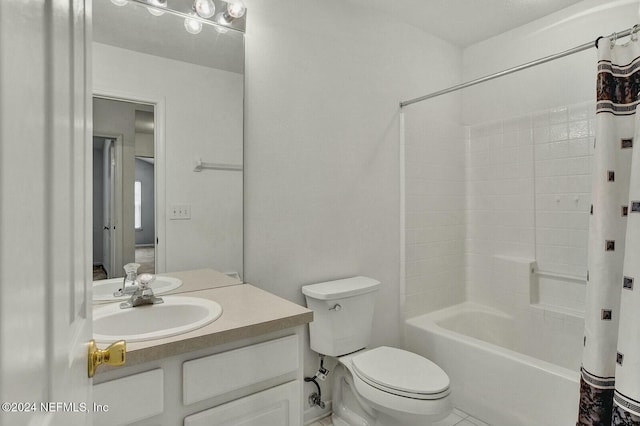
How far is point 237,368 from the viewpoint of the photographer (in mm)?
1175

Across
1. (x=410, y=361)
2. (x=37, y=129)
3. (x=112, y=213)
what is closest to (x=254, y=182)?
(x=112, y=213)

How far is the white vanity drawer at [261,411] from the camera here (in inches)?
44.5

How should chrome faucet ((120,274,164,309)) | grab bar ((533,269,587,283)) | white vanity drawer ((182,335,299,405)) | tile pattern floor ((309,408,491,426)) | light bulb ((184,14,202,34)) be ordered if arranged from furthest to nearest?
grab bar ((533,269,587,283)), tile pattern floor ((309,408,491,426)), light bulb ((184,14,202,34)), chrome faucet ((120,274,164,309)), white vanity drawer ((182,335,299,405))

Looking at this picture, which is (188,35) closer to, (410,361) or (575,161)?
(410,361)

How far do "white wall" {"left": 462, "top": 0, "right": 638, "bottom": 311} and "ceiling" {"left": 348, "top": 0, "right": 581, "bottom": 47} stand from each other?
0.30ft

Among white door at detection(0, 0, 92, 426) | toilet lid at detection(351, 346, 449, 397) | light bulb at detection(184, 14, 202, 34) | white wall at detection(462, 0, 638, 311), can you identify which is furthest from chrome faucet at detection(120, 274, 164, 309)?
white wall at detection(462, 0, 638, 311)

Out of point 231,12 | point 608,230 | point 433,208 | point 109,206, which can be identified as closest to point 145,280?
point 109,206

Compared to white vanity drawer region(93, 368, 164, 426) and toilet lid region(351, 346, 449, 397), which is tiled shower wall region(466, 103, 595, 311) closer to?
toilet lid region(351, 346, 449, 397)

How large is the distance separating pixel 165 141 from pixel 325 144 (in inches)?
35.0

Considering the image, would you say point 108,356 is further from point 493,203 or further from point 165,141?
point 493,203

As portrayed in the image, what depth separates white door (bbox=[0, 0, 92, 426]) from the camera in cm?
28

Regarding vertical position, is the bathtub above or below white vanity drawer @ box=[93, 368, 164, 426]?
below

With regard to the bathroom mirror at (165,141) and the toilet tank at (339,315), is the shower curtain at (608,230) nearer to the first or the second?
the toilet tank at (339,315)

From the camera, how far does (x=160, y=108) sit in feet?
5.17
